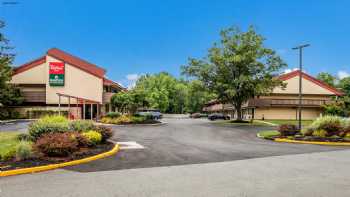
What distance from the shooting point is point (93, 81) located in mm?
45938

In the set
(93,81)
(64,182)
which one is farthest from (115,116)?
(64,182)

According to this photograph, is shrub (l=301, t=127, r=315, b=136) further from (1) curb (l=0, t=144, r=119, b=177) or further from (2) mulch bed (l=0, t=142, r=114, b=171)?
(2) mulch bed (l=0, t=142, r=114, b=171)

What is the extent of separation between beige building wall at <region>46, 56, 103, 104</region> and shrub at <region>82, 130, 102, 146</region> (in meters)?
32.5

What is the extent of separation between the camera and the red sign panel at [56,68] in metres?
45.6

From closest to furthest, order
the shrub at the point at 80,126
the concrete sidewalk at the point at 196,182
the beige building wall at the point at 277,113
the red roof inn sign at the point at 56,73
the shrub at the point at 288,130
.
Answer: the concrete sidewalk at the point at 196,182
the shrub at the point at 80,126
the shrub at the point at 288,130
the red roof inn sign at the point at 56,73
the beige building wall at the point at 277,113

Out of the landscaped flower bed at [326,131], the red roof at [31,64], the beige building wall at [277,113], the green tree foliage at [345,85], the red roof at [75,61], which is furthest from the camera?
the green tree foliage at [345,85]

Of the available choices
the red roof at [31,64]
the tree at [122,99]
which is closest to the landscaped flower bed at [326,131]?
the tree at [122,99]

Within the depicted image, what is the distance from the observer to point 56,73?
45594 mm

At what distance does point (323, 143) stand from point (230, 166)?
10548 mm

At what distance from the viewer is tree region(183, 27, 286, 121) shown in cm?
3941

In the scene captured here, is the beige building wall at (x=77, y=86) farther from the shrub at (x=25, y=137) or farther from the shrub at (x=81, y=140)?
the shrub at (x=81, y=140)

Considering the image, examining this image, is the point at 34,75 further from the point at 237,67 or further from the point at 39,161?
the point at 39,161

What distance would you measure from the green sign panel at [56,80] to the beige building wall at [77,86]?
0.51 m

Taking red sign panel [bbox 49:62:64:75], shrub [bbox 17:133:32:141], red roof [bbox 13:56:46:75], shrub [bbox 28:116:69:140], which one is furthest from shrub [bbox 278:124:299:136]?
red roof [bbox 13:56:46:75]
